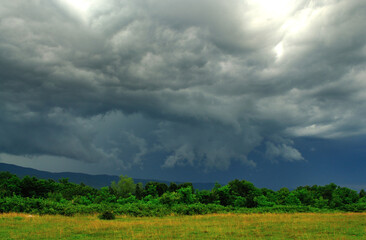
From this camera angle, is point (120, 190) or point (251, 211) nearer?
point (251, 211)

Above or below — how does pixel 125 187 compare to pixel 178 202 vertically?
above

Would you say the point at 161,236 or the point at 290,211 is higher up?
the point at 290,211

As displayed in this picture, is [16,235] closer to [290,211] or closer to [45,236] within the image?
[45,236]

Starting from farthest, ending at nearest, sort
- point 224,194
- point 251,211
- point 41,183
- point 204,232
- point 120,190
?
point 120,190
point 41,183
point 224,194
point 251,211
point 204,232

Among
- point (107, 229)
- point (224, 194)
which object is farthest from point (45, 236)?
point (224, 194)

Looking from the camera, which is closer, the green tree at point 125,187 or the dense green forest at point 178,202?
the dense green forest at point 178,202

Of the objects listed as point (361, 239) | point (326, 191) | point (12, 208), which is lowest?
point (12, 208)

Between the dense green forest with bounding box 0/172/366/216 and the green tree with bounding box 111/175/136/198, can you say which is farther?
the green tree with bounding box 111/175/136/198

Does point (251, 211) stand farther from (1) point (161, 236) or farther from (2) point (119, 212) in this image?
(1) point (161, 236)

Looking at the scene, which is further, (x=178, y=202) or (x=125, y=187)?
(x=125, y=187)

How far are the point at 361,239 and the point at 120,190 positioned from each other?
131 m

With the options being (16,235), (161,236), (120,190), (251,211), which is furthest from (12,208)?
(120,190)

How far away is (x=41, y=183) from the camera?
373 ft

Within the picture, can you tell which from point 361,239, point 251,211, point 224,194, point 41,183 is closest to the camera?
point 361,239
